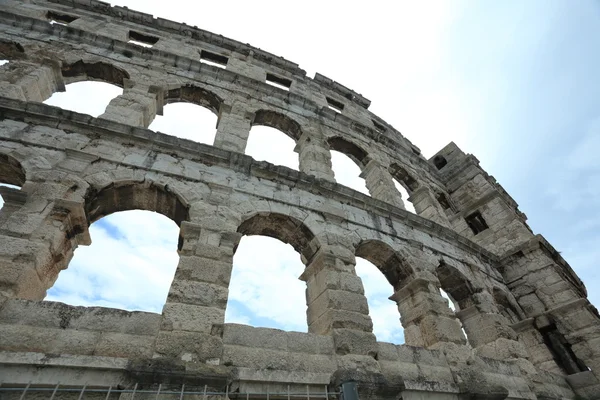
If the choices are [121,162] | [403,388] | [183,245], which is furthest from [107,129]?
[403,388]

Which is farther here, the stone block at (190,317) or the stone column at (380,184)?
the stone column at (380,184)

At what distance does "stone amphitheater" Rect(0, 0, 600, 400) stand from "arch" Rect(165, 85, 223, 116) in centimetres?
4

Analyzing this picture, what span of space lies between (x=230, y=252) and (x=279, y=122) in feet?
17.0

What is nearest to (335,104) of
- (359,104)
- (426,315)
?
(359,104)

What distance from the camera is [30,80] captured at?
20.7ft

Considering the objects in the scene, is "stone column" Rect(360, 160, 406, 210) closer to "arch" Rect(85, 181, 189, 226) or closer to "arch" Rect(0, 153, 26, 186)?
"arch" Rect(85, 181, 189, 226)

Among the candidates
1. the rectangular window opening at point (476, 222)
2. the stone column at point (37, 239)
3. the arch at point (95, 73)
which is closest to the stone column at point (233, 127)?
the arch at point (95, 73)

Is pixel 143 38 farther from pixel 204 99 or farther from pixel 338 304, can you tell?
pixel 338 304

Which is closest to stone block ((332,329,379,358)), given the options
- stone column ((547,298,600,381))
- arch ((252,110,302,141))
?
stone column ((547,298,600,381))

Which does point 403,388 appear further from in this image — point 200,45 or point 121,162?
point 200,45

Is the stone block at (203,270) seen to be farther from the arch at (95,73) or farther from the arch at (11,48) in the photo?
the arch at (11,48)

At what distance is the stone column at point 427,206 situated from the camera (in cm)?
863

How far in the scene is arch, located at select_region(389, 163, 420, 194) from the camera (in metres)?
9.91

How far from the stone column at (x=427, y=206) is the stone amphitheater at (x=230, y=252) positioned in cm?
8
